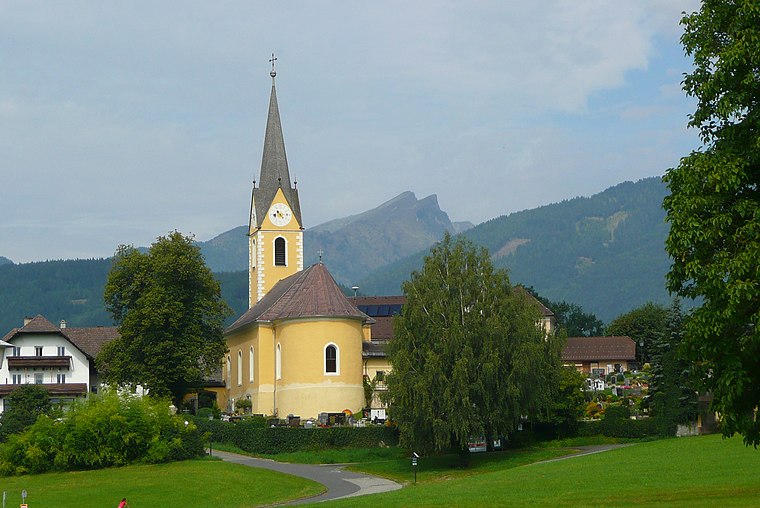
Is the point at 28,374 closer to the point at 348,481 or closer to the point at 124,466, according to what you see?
the point at 124,466

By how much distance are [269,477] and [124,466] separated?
9110 millimetres

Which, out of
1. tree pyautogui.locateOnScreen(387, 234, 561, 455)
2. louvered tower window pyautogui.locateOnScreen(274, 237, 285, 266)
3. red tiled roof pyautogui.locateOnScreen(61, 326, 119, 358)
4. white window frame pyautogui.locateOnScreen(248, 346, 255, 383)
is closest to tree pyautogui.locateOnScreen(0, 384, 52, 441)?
white window frame pyautogui.locateOnScreen(248, 346, 255, 383)

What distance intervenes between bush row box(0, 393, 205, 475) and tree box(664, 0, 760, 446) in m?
A: 36.7

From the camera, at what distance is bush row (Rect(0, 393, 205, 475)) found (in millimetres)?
54562

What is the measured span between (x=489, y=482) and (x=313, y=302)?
34.2 meters

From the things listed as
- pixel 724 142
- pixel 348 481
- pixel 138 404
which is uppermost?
pixel 724 142

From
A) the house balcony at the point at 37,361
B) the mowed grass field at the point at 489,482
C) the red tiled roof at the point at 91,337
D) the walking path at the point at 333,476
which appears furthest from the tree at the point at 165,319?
the mowed grass field at the point at 489,482

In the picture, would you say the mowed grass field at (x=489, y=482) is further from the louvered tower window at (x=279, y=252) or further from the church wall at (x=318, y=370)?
the louvered tower window at (x=279, y=252)

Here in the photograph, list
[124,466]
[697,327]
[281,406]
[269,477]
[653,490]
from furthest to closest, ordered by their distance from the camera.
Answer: [281,406]
[124,466]
[269,477]
[653,490]
[697,327]

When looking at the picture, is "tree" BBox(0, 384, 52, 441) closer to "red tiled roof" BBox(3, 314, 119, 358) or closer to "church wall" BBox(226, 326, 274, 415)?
"red tiled roof" BBox(3, 314, 119, 358)

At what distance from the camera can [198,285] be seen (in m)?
76.1

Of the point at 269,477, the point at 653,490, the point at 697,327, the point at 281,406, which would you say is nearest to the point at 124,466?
the point at 269,477

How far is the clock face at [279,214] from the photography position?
9262cm

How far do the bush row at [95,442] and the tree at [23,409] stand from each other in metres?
9.78
